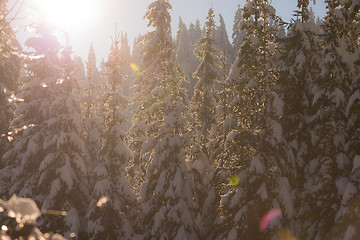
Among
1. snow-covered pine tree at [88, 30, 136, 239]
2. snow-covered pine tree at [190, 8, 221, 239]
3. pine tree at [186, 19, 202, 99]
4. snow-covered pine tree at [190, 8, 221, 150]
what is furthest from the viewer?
pine tree at [186, 19, 202, 99]

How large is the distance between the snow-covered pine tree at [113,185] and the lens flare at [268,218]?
8.67 meters

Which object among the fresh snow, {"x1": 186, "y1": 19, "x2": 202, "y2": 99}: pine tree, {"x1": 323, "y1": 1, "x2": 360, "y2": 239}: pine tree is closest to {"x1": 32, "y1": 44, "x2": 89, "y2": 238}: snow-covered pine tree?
{"x1": 323, "y1": 1, "x2": 360, "y2": 239}: pine tree

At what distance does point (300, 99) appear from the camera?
595 inches

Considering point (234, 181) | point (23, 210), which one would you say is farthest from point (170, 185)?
point (23, 210)

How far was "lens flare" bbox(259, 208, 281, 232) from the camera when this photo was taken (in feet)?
39.5

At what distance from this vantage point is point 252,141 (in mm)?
13195

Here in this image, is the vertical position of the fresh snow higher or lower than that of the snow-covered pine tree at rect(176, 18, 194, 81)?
lower

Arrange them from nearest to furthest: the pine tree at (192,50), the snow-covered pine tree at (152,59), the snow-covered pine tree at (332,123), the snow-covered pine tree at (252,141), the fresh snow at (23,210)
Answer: the fresh snow at (23,210)
the snow-covered pine tree at (252,141)
the snow-covered pine tree at (332,123)
the snow-covered pine tree at (152,59)
the pine tree at (192,50)

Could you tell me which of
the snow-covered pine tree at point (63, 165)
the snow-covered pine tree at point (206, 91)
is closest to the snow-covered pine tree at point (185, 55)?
the snow-covered pine tree at point (206, 91)

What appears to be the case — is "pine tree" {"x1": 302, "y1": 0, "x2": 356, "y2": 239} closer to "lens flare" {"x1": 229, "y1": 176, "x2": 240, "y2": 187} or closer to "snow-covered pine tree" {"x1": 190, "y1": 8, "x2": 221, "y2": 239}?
"lens flare" {"x1": 229, "y1": 176, "x2": 240, "y2": 187}

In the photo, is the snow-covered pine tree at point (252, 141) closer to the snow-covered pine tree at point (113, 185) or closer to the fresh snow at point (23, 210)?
the snow-covered pine tree at point (113, 185)

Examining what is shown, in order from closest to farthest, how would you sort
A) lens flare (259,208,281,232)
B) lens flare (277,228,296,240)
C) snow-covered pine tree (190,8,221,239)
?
lens flare (277,228,296,240)
lens flare (259,208,281,232)
snow-covered pine tree (190,8,221,239)

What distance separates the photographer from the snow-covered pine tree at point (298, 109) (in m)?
13.2

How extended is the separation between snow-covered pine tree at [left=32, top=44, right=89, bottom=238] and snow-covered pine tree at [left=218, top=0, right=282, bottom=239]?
9.24 metres
